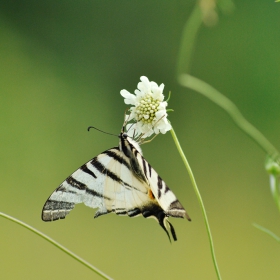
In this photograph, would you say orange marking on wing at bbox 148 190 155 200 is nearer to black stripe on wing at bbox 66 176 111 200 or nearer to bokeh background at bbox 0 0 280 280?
black stripe on wing at bbox 66 176 111 200

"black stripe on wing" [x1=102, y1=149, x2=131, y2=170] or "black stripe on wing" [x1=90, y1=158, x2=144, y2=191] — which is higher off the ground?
"black stripe on wing" [x1=102, y1=149, x2=131, y2=170]

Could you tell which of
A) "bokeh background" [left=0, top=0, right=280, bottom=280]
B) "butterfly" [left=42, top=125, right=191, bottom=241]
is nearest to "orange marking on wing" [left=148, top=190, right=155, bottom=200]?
"butterfly" [left=42, top=125, right=191, bottom=241]

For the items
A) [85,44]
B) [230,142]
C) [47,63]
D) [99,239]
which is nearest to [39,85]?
[47,63]

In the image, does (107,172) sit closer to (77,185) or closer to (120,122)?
(77,185)

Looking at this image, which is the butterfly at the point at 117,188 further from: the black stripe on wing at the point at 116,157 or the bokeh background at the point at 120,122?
the bokeh background at the point at 120,122

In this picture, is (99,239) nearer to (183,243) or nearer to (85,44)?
(183,243)
